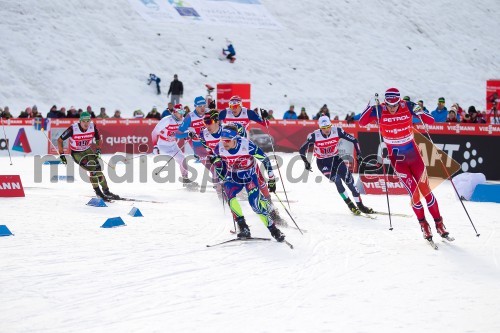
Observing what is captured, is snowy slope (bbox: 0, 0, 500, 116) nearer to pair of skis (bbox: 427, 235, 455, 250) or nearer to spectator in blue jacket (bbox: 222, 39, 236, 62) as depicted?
spectator in blue jacket (bbox: 222, 39, 236, 62)

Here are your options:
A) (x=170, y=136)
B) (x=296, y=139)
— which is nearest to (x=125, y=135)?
(x=296, y=139)

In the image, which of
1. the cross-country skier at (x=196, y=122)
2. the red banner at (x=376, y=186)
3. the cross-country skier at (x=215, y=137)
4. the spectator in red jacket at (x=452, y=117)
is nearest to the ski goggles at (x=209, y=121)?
the cross-country skier at (x=215, y=137)

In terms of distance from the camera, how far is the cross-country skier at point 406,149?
1055 cm

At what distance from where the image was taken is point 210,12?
149 feet

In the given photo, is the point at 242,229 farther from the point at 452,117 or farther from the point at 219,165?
the point at 452,117

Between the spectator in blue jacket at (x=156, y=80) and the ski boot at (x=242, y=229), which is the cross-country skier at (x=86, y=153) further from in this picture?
the spectator in blue jacket at (x=156, y=80)

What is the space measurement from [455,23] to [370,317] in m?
51.8

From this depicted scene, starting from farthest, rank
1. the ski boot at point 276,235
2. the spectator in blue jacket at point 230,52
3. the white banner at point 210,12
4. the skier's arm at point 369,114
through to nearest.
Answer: the white banner at point 210,12
the spectator in blue jacket at point 230,52
the skier's arm at point 369,114
the ski boot at point 276,235

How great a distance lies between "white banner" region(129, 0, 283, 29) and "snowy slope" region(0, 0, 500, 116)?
56 cm

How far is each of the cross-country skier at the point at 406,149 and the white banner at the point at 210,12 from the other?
33579 mm

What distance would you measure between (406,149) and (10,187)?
8328 millimetres

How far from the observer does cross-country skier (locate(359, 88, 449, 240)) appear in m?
10.5

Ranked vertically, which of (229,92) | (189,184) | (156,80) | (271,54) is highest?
(271,54)

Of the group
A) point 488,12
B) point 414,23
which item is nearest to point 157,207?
point 414,23
